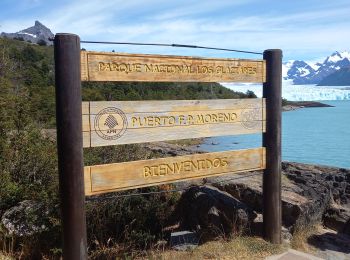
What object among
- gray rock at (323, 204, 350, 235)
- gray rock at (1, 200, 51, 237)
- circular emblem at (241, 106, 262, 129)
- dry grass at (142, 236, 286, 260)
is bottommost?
gray rock at (323, 204, 350, 235)

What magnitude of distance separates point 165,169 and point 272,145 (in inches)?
68.4

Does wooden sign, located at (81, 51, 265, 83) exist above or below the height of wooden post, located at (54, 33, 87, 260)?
above

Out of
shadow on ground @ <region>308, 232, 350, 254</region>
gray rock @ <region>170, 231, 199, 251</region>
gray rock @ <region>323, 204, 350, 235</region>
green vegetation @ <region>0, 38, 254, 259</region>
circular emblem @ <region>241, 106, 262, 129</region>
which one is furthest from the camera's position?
gray rock @ <region>323, 204, 350, 235</region>

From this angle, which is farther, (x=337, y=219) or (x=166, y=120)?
(x=337, y=219)

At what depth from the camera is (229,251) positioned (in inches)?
223

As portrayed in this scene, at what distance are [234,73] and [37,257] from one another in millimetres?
3594

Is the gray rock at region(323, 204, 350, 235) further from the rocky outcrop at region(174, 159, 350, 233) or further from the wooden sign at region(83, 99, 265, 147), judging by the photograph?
the wooden sign at region(83, 99, 265, 147)

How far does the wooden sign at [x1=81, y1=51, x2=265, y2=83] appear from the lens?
4648 millimetres

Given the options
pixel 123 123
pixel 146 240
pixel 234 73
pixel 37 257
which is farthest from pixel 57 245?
pixel 234 73

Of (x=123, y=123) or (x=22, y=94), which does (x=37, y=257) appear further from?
(x=22, y=94)

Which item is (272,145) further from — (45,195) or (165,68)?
(45,195)

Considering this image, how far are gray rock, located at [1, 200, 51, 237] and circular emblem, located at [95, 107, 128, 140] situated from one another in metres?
2.26

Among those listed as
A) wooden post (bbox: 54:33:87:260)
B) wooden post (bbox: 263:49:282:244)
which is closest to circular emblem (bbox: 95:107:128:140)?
wooden post (bbox: 54:33:87:260)

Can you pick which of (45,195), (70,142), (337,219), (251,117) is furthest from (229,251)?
(337,219)
